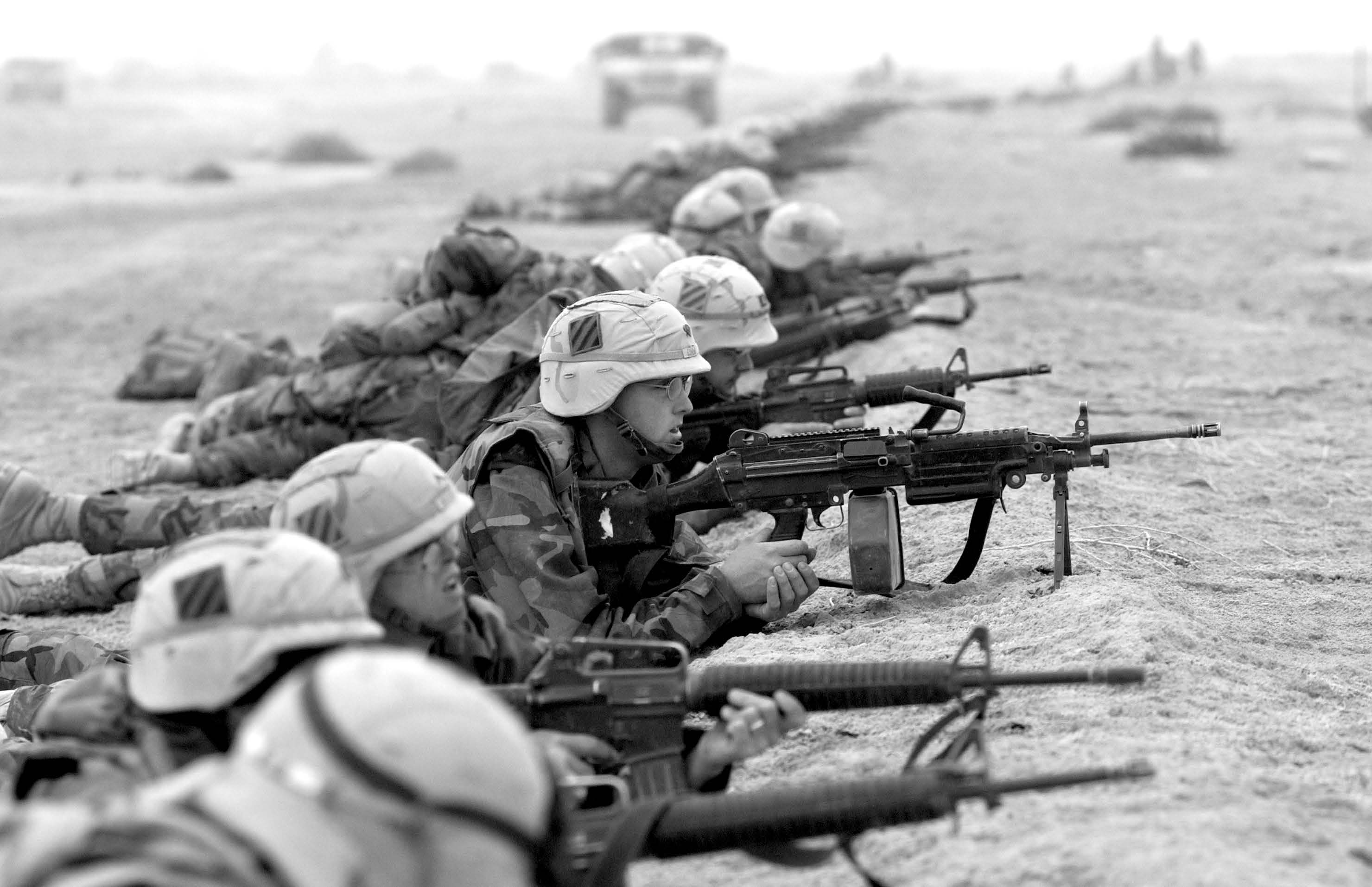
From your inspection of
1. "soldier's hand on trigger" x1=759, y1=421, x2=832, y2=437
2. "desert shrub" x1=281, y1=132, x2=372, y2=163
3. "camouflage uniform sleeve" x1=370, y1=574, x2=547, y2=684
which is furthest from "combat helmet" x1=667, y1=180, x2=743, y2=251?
"desert shrub" x1=281, y1=132, x2=372, y2=163

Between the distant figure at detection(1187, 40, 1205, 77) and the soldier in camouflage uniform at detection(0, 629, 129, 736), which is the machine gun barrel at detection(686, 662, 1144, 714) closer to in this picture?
the soldier in camouflage uniform at detection(0, 629, 129, 736)

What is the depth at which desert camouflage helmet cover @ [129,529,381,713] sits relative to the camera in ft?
9.45

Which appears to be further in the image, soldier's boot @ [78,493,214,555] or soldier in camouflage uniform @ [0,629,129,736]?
soldier's boot @ [78,493,214,555]

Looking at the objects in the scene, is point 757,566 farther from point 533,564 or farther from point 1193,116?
point 1193,116

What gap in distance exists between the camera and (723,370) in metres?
7.08

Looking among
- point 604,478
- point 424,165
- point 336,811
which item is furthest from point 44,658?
point 424,165

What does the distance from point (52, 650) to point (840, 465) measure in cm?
247

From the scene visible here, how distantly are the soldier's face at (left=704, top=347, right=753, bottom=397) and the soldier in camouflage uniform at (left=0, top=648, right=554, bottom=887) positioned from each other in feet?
15.8

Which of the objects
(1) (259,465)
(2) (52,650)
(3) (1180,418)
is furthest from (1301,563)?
(1) (259,465)

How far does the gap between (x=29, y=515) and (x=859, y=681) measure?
4.40m

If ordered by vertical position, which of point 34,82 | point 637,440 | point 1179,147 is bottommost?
point 1179,147

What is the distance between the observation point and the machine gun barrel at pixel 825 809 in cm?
294

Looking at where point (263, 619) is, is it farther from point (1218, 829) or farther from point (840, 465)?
point (840, 465)

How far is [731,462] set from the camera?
554cm
